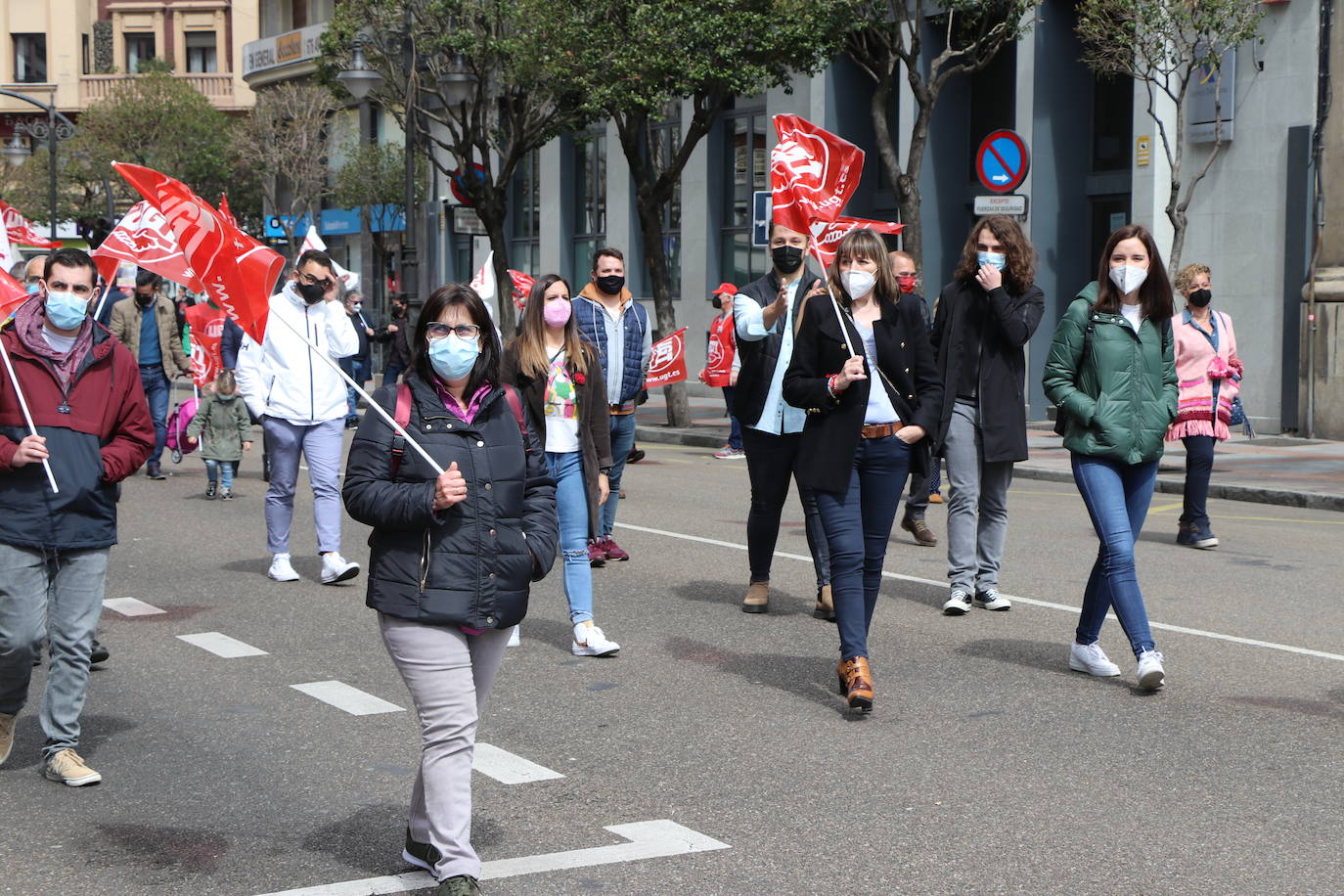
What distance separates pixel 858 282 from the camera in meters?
6.97

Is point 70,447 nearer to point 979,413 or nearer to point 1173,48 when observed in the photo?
point 979,413

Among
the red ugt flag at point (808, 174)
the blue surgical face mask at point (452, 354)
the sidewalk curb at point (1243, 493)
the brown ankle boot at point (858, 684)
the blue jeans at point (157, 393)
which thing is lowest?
the sidewalk curb at point (1243, 493)

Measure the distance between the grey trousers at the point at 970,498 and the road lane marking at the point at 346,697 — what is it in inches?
131

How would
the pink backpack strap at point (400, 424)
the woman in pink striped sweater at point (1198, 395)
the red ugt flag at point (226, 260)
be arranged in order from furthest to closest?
the woman in pink striped sweater at point (1198, 395) → the red ugt flag at point (226, 260) → the pink backpack strap at point (400, 424)

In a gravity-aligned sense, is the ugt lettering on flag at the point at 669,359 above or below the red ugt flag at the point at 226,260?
below

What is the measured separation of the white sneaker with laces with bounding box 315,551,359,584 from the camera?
984cm

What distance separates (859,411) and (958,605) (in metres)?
2.43

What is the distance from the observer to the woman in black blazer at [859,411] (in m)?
6.58

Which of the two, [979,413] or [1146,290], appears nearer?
[1146,290]

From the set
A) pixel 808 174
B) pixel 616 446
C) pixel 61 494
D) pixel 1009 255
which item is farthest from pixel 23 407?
pixel 616 446

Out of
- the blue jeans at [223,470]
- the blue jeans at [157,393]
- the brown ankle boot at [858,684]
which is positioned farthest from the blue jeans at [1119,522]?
the blue jeans at [157,393]

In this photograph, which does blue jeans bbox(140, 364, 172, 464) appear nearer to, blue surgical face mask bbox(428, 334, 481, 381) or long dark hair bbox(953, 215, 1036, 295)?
long dark hair bbox(953, 215, 1036, 295)

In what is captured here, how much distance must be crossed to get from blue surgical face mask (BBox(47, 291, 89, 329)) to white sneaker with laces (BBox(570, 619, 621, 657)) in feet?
9.43

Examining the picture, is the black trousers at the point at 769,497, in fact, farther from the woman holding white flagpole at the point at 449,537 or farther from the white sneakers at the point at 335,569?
the woman holding white flagpole at the point at 449,537
